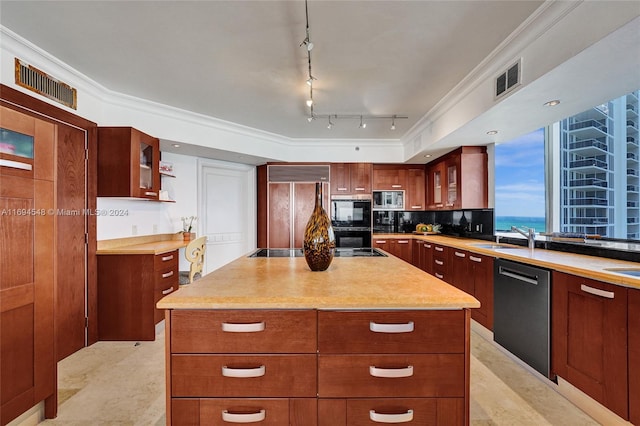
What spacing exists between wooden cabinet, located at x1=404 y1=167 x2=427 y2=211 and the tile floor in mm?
3042

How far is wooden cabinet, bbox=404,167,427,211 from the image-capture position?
17.9ft

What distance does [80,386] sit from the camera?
2.22 metres

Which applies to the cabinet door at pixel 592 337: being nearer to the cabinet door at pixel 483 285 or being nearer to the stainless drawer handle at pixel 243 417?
the cabinet door at pixel 483 285

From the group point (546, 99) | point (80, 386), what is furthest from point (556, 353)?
point (80, 386)

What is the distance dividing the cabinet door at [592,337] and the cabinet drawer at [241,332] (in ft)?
5.77

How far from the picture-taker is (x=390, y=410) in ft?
4.02

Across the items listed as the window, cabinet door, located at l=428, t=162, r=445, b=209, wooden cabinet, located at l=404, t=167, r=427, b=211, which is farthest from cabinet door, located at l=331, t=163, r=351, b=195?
the window

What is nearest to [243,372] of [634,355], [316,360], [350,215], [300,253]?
[316,360]

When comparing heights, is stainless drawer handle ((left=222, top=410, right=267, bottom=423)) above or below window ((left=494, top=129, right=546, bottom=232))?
below

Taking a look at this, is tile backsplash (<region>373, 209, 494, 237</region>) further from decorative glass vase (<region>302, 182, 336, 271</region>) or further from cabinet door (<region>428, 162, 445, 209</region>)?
decorative glass vase (<region>302, 182, 336, 271</region>)

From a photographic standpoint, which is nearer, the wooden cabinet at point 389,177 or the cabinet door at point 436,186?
the cabinet door at point 436,186

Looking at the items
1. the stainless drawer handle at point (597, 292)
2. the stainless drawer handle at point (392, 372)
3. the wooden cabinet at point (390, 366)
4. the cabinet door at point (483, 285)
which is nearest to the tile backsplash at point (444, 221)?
the cabinet door at point (483, 285)

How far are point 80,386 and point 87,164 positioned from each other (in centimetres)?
194

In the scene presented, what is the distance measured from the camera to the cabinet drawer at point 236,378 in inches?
48.3
